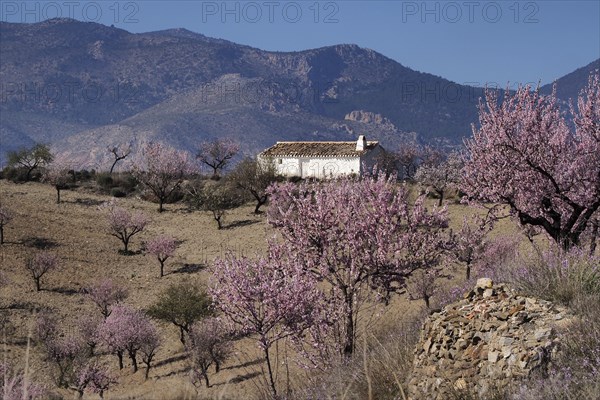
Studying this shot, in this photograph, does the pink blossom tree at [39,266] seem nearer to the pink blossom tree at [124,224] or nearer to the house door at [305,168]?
the pink blossom tree at [124,224]

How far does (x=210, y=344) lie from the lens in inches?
1205

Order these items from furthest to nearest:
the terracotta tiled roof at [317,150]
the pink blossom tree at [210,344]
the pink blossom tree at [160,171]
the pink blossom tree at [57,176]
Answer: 1. the terracotta tiled roof at [317,150]
2. the pink blossom tree at [160,171]
3. the pink blossom tree at [57,176]
4. the pink blossom tree at [210,344]

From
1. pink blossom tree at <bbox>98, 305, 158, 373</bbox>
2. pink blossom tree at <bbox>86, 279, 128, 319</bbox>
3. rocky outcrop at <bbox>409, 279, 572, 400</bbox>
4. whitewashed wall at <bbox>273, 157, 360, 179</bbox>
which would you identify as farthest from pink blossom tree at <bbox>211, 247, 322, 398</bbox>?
whitewashed wall at <bbox>273, 157, 360, 179</bbox>

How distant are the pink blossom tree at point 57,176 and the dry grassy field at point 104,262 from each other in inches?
57.7

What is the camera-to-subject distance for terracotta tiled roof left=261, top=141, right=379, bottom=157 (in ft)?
281

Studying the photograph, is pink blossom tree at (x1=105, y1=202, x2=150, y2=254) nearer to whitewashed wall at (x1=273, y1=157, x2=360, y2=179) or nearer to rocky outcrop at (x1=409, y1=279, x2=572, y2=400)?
whitewashed wall at (x1=273, y1=157, x2=360, y2=179)

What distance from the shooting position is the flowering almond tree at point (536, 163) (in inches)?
709

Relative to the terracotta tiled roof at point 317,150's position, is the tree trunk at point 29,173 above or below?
below

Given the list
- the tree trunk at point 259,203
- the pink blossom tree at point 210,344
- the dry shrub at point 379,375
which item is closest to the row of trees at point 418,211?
the dry shrub at point 379,375

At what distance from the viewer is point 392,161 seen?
92438 millimetres

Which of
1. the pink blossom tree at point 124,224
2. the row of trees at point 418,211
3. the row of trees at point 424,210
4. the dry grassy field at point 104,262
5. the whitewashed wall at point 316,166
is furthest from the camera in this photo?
the whitewashed wall at point 316,166

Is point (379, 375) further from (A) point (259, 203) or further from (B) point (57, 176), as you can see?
(B) point (57, 176)

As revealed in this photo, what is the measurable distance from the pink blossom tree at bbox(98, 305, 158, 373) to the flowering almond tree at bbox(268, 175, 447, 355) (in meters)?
15.4

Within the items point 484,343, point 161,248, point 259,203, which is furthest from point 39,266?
point 484,343
